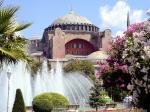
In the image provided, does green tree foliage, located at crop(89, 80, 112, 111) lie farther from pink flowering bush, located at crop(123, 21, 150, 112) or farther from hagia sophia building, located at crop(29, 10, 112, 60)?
hagia sophia building, located at crop(29, 10, 112, 60)

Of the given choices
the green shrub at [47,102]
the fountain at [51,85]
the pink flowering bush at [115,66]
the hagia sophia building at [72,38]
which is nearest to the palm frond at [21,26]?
the pink flowering bush at [115,66]

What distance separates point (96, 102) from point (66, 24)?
94.0 metres

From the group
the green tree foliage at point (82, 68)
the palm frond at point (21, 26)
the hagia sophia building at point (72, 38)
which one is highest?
the hagia sophia building at point (72, 38)

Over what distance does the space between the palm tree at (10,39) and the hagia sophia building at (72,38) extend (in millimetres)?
110282

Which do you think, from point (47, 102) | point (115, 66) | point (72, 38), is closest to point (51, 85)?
point (47, 102)

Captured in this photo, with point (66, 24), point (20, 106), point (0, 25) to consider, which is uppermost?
point (66, 24)

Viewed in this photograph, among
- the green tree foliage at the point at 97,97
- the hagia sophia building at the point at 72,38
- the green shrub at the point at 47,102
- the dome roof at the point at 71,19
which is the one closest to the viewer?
the green shrub at the point at 47,102

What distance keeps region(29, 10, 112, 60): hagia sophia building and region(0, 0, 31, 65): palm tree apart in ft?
362

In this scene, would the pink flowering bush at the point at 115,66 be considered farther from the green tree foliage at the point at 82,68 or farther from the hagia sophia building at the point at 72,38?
the hagia sophia building at the point at 72,38

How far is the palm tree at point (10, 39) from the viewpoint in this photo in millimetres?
11719

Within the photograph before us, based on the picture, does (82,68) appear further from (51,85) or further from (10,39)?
(10,39)

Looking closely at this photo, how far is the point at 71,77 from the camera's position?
59094mm

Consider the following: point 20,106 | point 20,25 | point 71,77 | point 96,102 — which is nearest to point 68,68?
point 71,77

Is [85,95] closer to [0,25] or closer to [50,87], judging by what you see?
[50,87]
